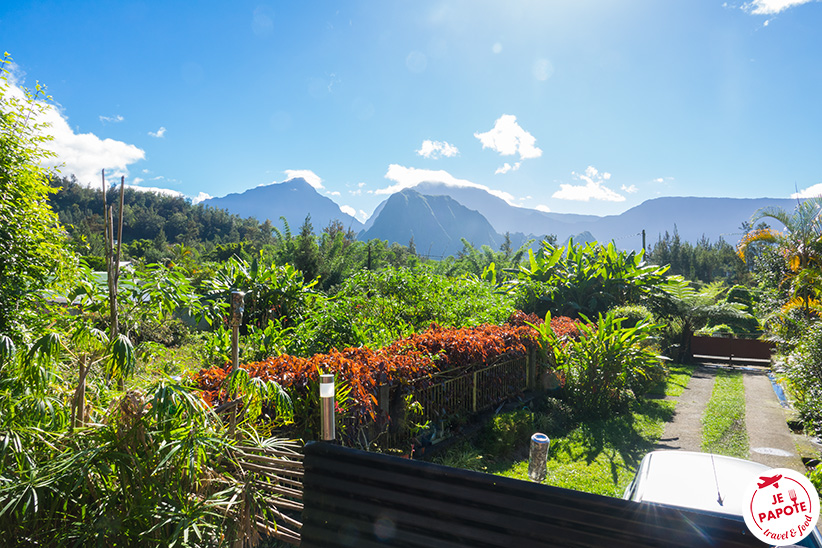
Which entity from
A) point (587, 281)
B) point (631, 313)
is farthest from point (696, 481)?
point (587, 281)

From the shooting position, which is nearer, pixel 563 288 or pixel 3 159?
pixel 3 159

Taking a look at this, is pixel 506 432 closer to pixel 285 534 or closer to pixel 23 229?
pixel 285 534

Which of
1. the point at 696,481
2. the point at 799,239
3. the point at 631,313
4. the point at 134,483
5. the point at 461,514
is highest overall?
the point at 799,239

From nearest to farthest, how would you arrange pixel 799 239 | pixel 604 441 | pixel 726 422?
pixel 604 441, pixel 726 422, pixel 799 239

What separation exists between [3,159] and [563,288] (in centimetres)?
1245

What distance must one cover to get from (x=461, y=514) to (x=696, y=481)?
2.80 m

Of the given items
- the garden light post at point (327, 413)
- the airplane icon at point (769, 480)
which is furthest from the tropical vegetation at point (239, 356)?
the airplane icon at point (769, 480)

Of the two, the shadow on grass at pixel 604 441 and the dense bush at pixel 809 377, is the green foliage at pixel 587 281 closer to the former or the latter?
the shadow on grass at pixel 604 441

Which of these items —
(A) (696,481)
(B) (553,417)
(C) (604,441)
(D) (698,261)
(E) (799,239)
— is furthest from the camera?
(D) (698,261)

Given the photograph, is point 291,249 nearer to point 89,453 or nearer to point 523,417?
point 523,417

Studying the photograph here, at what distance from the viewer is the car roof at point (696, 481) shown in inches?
116

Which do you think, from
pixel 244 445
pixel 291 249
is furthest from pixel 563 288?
pixel 244 445

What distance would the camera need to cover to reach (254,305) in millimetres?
7578

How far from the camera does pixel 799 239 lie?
9.93 metres
